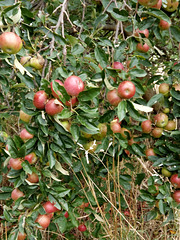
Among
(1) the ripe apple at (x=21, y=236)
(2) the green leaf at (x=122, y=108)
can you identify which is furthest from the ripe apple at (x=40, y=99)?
(1) the ripe apple at (x=21, y=236)

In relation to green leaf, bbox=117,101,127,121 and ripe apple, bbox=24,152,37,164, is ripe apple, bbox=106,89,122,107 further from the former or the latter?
ripe apple, bbox=24,152,37,164

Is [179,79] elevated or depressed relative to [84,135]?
elevated

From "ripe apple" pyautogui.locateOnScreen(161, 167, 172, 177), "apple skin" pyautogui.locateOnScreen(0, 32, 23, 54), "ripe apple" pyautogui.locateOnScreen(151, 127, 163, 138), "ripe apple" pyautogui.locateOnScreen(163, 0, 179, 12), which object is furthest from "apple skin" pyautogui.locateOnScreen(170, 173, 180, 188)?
"apple skin" pyautogui.locateOnScreen(0, 32, 23, 54)

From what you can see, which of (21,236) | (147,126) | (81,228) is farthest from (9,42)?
(81,228)

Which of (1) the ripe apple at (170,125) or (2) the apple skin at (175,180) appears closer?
(2) the apple skin at (175,180)

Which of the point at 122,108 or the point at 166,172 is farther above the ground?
the point at 122,108

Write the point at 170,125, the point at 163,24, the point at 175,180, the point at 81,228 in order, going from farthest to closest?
the point at 81,228
the point at 170,125
the point at 175,180
the point at 163,24

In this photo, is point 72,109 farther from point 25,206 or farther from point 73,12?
point 73,12

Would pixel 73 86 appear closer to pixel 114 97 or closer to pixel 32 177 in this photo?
pixel 114 97

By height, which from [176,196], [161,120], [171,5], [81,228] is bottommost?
[81,228]

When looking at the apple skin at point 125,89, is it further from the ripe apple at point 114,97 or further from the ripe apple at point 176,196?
the ripe apple at point 176,196

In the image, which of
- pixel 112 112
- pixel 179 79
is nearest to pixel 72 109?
pixel 112 112

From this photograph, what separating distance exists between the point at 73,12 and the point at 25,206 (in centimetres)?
185

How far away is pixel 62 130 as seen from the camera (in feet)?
3.07
